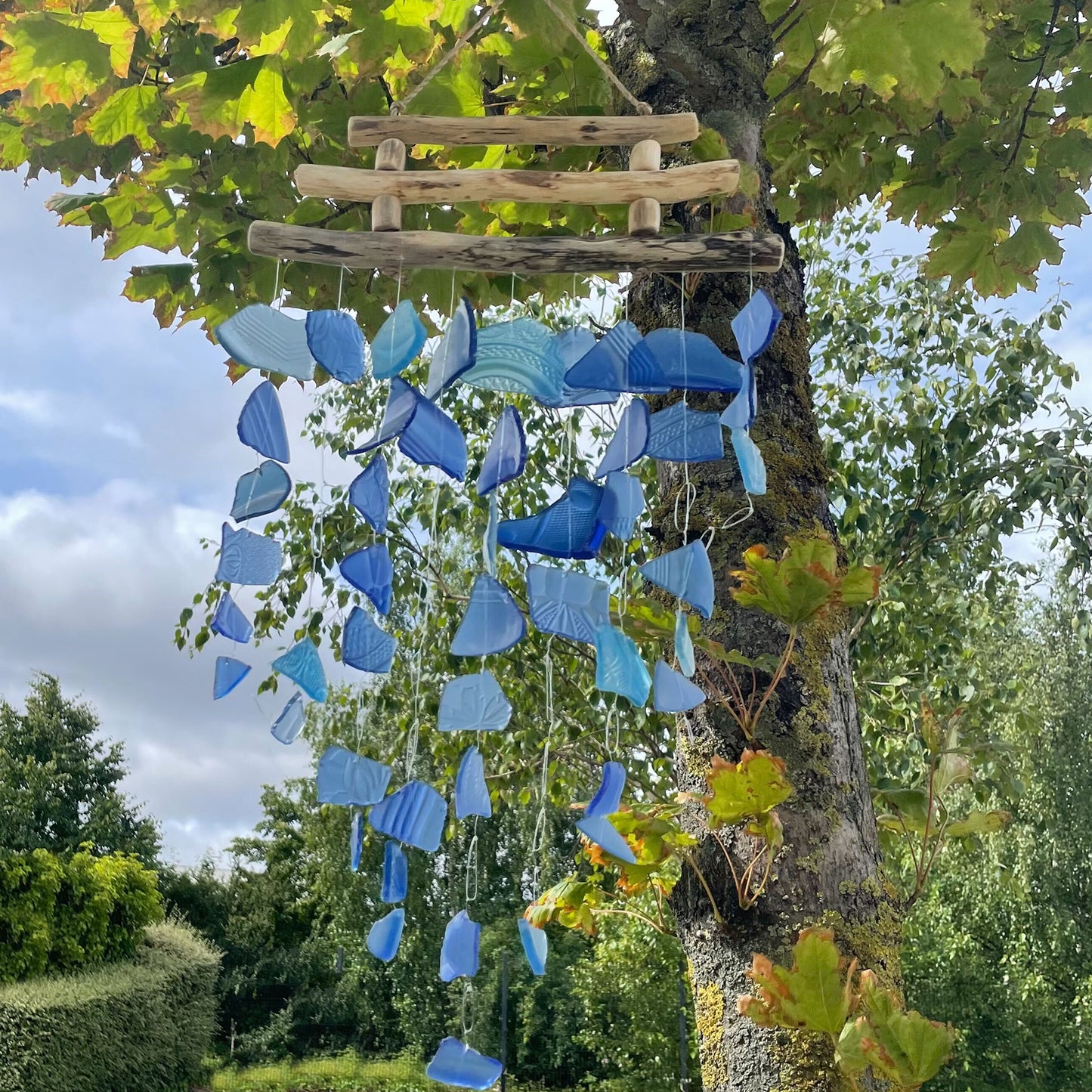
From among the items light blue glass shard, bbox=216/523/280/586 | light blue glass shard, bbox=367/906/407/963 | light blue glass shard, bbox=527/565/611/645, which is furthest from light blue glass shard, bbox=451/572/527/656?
light blue glass shard, bbox=367/906/407/963

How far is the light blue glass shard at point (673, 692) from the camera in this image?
1174 millimetres

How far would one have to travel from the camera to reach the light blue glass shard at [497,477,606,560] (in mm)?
1179

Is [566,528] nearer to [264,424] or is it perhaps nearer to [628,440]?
[628,440]

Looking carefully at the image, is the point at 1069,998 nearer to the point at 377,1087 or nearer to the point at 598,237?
the point at 377,1087

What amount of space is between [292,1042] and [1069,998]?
964cm

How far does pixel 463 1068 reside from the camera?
45.4 inches

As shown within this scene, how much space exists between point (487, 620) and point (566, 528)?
0.14 meters

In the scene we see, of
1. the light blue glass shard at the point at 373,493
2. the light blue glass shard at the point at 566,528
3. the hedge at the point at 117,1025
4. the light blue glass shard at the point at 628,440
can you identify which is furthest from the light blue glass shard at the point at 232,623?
the hedge at the point at 117,1025

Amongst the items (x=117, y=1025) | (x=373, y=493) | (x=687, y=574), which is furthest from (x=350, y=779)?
(x=117, y=1025)

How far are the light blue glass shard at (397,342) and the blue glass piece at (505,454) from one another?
0.13m

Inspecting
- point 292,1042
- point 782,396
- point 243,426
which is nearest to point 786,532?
point 782,396

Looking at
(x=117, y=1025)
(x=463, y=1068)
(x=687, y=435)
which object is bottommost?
(x=117, y=1025)

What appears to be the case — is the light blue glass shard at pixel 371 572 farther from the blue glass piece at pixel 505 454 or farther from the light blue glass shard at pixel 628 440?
the light blue glass shard at pixel 628 440

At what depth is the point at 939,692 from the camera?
4.50 meters
